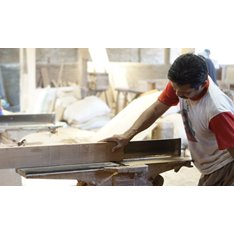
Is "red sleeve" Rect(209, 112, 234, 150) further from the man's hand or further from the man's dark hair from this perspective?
the man's hand

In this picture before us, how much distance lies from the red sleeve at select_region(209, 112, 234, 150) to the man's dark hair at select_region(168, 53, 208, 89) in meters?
0.18

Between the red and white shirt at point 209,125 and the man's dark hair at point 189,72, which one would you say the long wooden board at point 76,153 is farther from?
the man's dark hair at point 189,72

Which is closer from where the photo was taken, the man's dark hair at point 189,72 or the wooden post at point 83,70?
the man's dark hair at point 189,72

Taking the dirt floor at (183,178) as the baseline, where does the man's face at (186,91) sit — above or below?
above

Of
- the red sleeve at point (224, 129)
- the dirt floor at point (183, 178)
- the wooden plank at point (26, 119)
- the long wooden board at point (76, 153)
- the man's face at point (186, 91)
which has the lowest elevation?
the dirt floor at point (183, 178)

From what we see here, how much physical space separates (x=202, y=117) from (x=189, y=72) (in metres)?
0.26

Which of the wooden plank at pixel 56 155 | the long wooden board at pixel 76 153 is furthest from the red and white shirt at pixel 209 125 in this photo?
the wooden plank at pixel 56 155

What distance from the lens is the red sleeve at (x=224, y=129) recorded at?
6.59 ft

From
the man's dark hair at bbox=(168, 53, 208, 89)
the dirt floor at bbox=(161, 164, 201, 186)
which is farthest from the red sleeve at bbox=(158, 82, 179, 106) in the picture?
the dirt floor at bbox=(161, 164, 201, 186)
